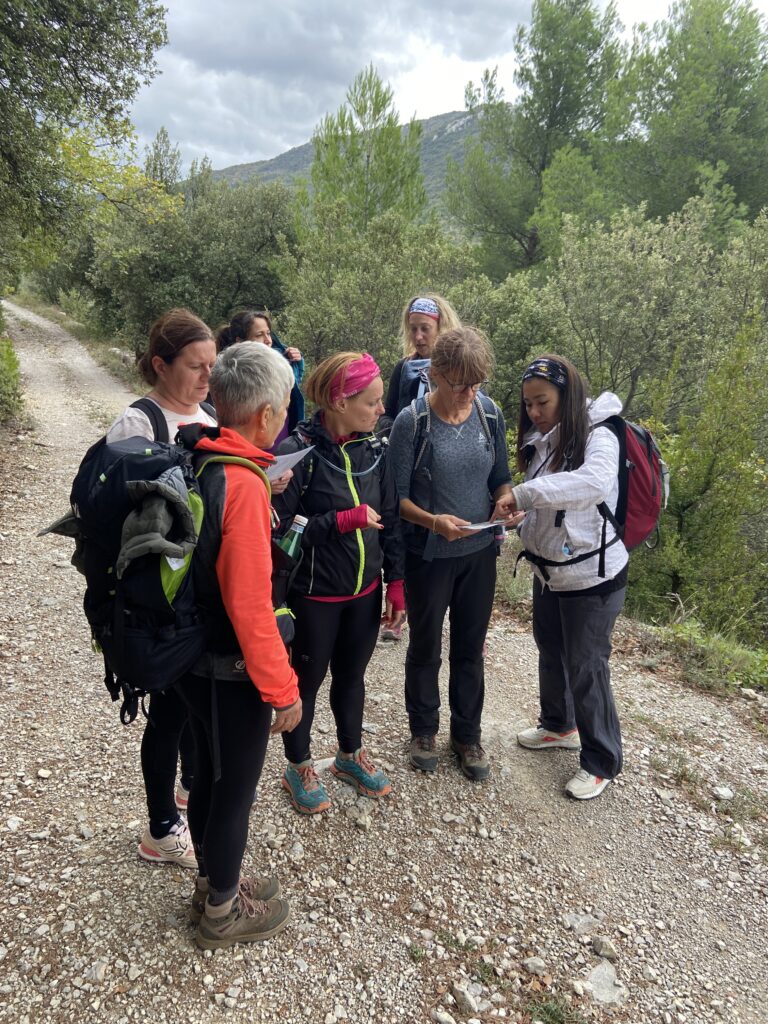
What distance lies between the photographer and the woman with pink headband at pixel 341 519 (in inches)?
90.4

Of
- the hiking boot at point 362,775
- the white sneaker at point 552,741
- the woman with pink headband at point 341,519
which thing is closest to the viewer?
the woman with pink headband at point 341,519

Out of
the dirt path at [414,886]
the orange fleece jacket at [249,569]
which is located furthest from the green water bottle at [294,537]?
the dirt path at [414,886]

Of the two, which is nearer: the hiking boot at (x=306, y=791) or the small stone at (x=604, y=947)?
the small stone at (x=604, y=947)

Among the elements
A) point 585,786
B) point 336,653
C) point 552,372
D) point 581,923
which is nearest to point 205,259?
point 552,372

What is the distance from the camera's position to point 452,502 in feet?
8.90

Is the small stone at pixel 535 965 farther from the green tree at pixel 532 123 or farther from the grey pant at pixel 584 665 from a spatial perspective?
the green tree at pixel 532 123

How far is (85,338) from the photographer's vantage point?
82.3 feet

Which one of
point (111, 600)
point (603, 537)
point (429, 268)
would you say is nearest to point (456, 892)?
point (603, 537)

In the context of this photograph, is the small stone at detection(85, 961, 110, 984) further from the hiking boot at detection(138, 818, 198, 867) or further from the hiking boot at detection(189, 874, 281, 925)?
the hiking boot at detection(138, 818, 198, 867)

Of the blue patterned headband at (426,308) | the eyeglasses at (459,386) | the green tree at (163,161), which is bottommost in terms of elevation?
the eyeglasses at (459,386)

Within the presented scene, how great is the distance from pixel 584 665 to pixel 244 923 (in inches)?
70.9

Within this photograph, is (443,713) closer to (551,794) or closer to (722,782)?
(551,794)

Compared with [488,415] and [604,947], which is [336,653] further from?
[604,947]

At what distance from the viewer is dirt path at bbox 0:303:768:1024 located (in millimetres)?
1955
